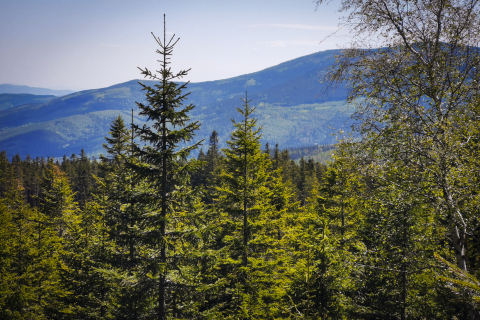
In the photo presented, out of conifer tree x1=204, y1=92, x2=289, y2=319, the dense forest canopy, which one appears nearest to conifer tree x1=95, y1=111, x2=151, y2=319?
the dense forest canopy

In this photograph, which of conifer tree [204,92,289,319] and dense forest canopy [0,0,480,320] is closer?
dense forest canopy [0,0,480,320]

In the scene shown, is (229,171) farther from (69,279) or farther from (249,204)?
(69,279)

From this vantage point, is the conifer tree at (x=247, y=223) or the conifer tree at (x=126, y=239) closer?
the conifer tree at (x=126, y=239)

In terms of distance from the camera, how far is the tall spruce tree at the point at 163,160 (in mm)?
10969

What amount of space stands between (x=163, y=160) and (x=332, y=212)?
44.3 ft

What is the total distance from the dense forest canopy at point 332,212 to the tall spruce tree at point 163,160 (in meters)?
0.06

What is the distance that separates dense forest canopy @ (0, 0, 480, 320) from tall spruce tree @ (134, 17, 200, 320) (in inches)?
2.4

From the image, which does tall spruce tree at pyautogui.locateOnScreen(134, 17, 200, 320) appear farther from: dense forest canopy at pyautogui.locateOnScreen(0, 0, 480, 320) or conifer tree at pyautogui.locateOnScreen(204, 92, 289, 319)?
conifer tree at pyautogui.locateOnScreen(204, 92, 289, 319)

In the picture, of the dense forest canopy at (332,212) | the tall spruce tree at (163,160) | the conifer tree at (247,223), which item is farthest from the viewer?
the conifer tree at (247,223)

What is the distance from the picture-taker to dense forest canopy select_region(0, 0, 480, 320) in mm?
6117

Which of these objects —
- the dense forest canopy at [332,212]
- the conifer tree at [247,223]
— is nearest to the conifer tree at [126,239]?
the dense forest canopy at [332,212]

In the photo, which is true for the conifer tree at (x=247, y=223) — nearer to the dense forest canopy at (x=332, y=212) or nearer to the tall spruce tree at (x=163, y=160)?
the dense forest canopy at (x=332, y=212)

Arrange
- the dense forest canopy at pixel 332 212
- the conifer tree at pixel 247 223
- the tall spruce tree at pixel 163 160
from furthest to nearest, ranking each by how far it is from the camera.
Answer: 1. the conifer tree at pixel 247 223
2. the tall spruce tree at pixel 163 160
3. the dense forest canopy at pixel 332 212

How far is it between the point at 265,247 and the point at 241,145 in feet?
21.8
